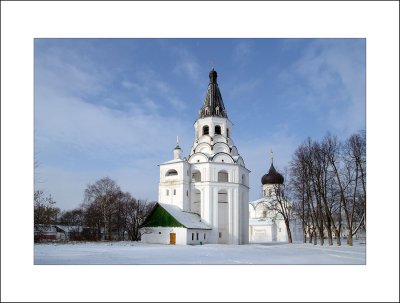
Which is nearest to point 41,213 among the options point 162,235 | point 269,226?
point 162,235

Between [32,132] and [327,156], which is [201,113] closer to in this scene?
[327,156]

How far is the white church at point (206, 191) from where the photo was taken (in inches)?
1068

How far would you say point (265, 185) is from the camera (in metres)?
48.3

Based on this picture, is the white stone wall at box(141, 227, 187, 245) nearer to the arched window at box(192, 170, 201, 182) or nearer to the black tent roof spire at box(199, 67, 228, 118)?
the arched window at box(192, 170, 201, 182)

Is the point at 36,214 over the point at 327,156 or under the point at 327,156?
under

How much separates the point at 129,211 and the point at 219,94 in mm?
15284

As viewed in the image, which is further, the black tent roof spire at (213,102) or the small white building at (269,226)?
the small white building at (269,226)

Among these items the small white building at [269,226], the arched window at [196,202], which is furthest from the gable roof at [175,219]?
the small white building at [269,226]

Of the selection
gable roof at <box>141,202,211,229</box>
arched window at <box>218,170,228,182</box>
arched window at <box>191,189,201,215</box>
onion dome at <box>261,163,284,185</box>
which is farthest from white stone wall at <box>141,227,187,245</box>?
onion dome at <box>261,163,284,185</box>

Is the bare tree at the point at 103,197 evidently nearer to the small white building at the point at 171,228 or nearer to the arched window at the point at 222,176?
the small white building at the point at 171,228

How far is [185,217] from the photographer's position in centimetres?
2761

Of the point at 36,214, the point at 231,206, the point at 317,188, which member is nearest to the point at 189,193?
the point at 231,206

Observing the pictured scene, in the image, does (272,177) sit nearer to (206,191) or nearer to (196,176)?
(196,176)

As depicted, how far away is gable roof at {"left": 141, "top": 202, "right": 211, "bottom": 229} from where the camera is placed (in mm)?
26219
